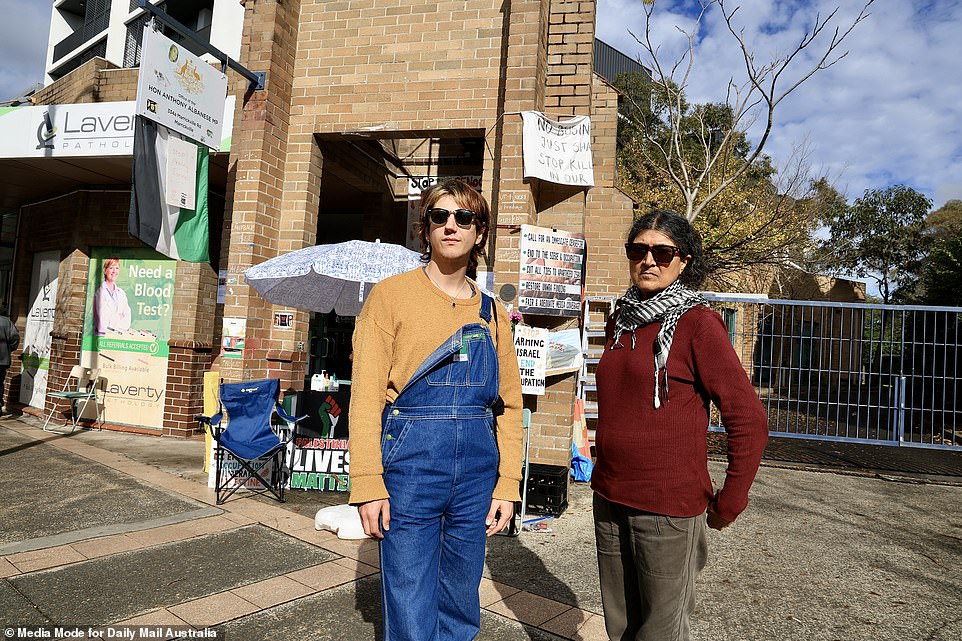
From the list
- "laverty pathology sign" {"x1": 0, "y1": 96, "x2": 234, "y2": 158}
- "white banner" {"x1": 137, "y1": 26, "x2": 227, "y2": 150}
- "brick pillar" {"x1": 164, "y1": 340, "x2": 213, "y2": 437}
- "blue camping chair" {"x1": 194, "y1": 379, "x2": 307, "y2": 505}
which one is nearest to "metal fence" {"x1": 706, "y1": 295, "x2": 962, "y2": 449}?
"blue camping chair" {"x1": 194, "y1": 379, "x2": 307, "y2": 505}

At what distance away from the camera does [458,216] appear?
2.20 meters

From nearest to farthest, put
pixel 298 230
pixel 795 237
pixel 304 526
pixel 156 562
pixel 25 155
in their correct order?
pixel 156 562, pixel 304 526, pixel 298 230, pixel 25 155, pixel 795 237

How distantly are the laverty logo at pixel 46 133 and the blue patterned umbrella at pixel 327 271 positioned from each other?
206 inches

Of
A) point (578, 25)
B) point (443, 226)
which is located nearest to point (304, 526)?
point (443, 226)

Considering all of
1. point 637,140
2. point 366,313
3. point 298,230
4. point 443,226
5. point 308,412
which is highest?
point 637,140

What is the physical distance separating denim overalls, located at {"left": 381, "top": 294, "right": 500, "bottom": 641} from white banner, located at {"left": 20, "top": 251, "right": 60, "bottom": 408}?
37.5 feet

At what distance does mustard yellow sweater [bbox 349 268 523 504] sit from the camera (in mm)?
1979

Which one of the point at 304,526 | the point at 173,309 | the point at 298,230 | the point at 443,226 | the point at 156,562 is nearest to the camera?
the point at 443,226

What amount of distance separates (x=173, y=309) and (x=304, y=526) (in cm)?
615

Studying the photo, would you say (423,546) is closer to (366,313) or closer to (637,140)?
(366,313)

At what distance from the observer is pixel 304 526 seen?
4906mm

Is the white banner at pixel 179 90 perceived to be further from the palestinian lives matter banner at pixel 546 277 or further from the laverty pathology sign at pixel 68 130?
the palestinian lives matter banner at pixel 546 277

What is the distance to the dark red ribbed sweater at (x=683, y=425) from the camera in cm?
194

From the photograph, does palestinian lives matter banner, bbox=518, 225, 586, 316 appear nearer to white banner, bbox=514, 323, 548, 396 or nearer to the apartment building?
the apartment building
